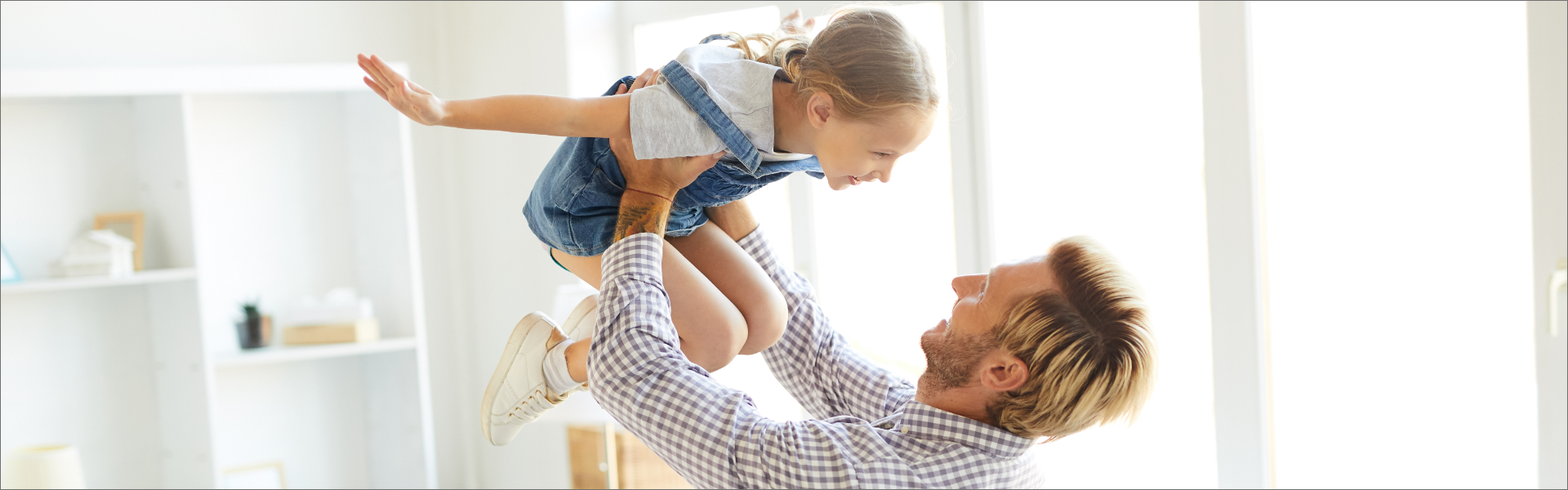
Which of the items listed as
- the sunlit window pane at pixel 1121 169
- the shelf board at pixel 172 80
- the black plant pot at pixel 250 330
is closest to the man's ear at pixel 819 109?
the sunlit window pane at pixel 1121 169

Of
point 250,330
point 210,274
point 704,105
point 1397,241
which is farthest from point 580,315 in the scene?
point 210,274

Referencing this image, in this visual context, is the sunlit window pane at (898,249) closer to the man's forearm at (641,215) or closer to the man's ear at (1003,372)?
the man's ear at (1003,372)

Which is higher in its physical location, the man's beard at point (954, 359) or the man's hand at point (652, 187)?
the man's hand at point (652, 187)

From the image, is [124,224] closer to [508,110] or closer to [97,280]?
[97,280]

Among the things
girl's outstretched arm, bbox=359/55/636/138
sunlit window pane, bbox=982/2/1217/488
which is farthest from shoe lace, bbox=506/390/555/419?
sunlit window pane, bbox=982/2/1217/488

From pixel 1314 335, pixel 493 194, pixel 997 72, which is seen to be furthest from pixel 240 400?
pixel 1314 335

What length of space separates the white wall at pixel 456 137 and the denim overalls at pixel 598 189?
78.9 inches

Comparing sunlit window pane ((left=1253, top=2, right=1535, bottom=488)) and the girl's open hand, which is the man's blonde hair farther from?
sunlit window pane ((left=1253, top=2, right=1535, bottom=488))

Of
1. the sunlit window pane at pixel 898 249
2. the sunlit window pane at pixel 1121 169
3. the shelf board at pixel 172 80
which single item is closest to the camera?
the sunlit window pane at pixel 1121 169

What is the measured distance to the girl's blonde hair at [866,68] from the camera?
1193mm

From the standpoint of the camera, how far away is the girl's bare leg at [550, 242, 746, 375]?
→ 4.25ft

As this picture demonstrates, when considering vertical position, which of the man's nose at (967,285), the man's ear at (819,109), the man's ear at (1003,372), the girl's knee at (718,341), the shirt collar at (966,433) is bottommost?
the shirt collar at (966,433)

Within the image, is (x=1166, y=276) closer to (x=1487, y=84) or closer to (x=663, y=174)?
(x=1487, y=84)

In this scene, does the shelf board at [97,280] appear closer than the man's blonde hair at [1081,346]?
No
